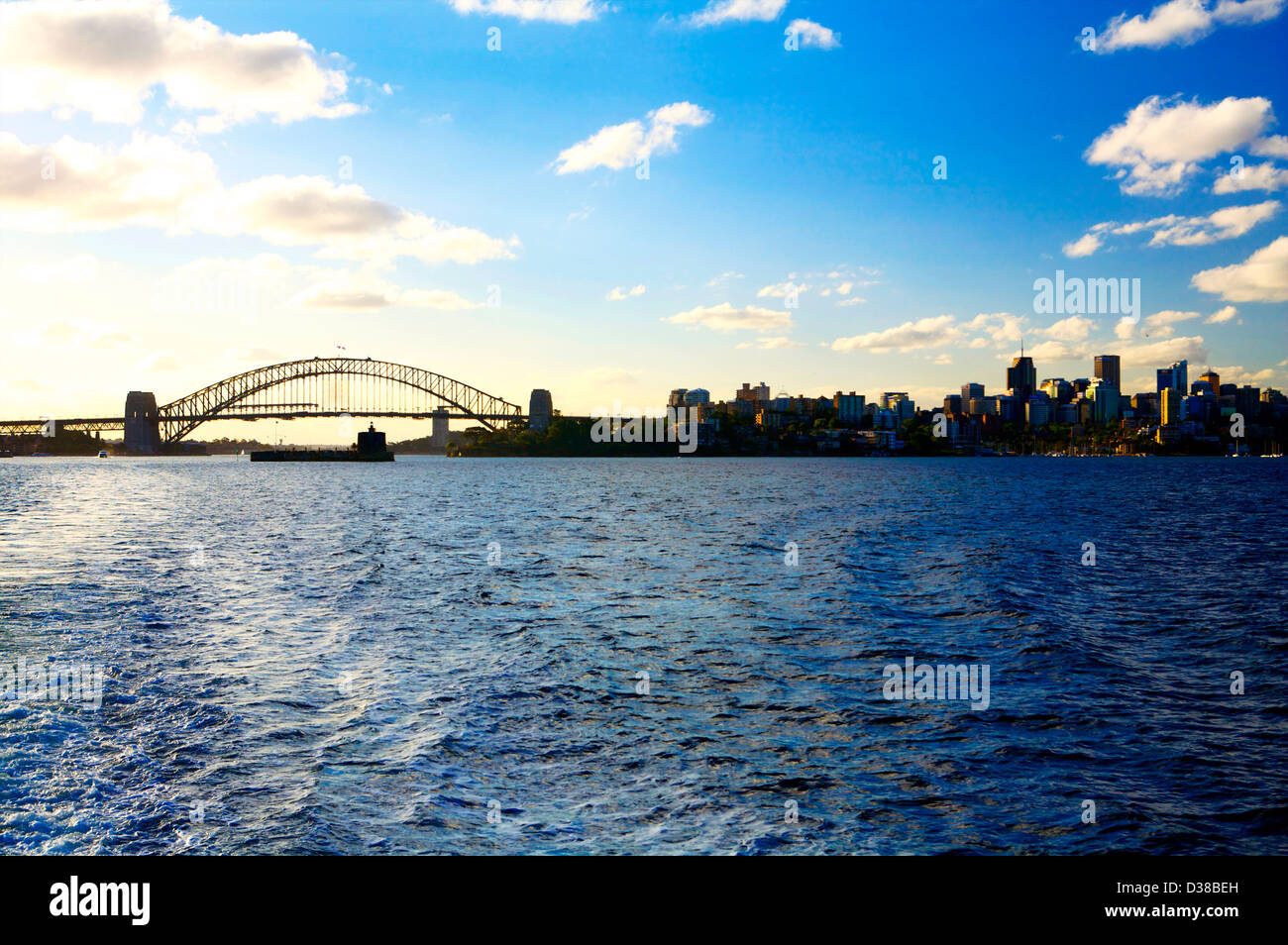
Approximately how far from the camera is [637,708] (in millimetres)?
14375

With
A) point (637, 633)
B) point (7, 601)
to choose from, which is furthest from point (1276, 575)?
point (7, 601)

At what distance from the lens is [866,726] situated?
44.5ft

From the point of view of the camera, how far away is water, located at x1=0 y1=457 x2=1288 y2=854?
9969 mm

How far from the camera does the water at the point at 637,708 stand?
32.7 feet
